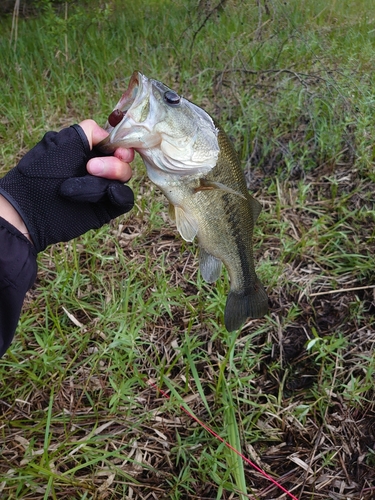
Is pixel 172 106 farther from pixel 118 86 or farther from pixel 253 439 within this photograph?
pixel 118 86

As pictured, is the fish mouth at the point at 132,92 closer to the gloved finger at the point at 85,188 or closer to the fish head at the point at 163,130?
the fish head at the point at 163,130

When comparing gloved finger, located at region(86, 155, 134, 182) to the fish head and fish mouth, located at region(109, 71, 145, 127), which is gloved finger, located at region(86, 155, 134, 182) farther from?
fish mouth, located at region(109, 71, 145, 127)

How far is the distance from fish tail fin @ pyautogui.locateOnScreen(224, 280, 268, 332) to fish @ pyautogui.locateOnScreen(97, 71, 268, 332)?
0.17 metres

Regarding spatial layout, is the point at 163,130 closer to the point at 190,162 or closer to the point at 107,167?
the point at 190,162

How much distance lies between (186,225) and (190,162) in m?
0.26

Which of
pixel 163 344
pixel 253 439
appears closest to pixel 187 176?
pixel 163 344

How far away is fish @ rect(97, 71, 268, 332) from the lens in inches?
56.5

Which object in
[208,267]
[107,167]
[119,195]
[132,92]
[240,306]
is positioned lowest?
[240,306]

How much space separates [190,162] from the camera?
1.54 metres

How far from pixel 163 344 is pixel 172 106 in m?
1.28

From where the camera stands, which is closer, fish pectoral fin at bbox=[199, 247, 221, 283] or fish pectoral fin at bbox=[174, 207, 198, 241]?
fish pectoral fin at bbox=[174, 207, 198, 241]

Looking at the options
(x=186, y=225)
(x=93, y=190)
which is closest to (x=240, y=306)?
(x=186, y=225)

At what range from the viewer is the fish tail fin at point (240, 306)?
1.97m

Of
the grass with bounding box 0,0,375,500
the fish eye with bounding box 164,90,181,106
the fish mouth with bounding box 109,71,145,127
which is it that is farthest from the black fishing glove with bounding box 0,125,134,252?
the grass with bounding box 0,0,375,500
